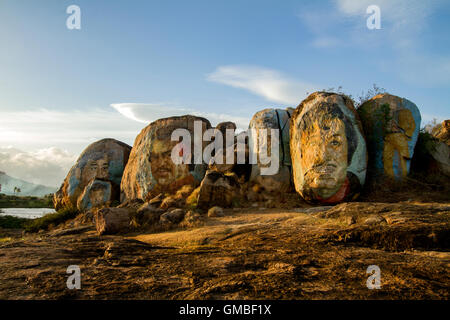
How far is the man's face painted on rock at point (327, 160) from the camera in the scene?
7473mm

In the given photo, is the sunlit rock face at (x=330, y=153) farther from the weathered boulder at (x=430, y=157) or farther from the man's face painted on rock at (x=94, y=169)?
the man's face painted on rock at (x=94, y=169)

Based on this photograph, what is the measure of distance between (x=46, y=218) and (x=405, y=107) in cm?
1372

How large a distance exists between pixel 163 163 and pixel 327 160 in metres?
5.93

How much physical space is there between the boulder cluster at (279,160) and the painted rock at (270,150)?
0.11 feet

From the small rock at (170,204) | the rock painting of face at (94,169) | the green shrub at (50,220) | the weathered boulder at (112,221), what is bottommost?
the green shrub at (50,220)

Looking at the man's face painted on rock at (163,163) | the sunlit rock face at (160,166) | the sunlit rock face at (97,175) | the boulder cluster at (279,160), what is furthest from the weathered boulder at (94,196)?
the man's face painted on rock at (163,163)

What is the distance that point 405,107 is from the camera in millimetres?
8625

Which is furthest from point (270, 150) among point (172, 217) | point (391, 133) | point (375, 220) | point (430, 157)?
point (430, 157)

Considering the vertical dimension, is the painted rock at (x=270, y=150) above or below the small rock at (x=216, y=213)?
above

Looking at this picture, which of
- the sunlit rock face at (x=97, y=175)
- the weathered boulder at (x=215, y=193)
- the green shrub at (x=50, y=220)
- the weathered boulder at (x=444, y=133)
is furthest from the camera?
the sunlit rock face at (x=97, y=175)

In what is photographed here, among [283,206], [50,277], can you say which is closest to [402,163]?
[283,206]

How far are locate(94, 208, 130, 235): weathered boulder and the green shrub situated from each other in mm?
5803

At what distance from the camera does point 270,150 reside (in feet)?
31.0

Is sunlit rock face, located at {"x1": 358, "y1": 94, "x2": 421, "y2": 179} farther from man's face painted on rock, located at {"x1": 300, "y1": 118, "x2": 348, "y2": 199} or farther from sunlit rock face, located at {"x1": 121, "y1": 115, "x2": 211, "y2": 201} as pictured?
sunlit rock face, located at {"x1": 121, "y1": 115, "x2": 211, "y2": 201}
